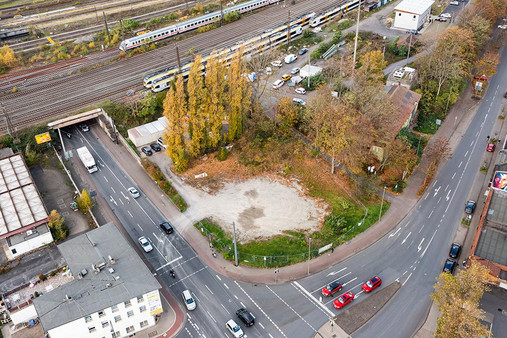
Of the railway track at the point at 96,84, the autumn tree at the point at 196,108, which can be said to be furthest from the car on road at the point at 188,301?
the railway track at the point at 96,84

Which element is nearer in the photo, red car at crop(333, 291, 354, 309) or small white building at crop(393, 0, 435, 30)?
red car at crop(333, 291, 354, 309)

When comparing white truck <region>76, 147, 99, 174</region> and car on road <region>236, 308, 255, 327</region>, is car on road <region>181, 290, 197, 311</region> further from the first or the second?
white truck <region>76, 147, 99, 174</region>

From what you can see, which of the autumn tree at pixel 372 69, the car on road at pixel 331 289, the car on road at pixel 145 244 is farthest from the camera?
the autumn tree at pixel 372 69

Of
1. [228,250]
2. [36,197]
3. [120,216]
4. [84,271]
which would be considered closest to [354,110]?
[228,250]

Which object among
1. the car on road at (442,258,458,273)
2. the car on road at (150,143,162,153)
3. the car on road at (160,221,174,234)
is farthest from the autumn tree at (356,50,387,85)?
the car on road at (160,221,174,234)

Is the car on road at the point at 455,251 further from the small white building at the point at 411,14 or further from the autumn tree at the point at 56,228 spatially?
the small white building at the point at 411,14

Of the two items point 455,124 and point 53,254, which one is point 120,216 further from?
point 455,124
